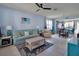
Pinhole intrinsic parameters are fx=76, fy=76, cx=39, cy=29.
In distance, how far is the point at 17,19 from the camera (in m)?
3.73

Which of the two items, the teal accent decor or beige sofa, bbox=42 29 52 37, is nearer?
the teal accent decor

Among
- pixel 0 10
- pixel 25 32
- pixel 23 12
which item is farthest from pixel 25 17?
pixel 0 10

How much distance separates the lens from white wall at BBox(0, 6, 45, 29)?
322 centimetres

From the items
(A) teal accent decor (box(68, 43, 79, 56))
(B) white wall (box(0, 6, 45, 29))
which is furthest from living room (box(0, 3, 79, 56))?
(A) teal accent decor (box(68, 43, 79, 56))

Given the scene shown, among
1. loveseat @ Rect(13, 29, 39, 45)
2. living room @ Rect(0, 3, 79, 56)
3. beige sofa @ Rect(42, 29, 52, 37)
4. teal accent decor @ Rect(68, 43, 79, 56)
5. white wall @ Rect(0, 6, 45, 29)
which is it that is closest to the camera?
teal accent decor @ Rect(68, 43, 79, 56)

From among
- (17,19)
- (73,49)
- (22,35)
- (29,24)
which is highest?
(17,19)

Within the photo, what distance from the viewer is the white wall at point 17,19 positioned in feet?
10.6

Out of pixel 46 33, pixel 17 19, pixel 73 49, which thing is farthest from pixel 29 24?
pixel 73 49

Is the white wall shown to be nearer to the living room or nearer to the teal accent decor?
the living room

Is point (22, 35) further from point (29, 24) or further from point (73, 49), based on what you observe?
point (73, 49)

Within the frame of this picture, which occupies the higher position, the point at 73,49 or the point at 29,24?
→ the point at 29,24

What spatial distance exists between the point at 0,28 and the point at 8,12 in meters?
0.80

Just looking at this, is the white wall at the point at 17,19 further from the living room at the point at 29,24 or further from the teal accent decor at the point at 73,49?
the teal accent decor at the point at 73,49

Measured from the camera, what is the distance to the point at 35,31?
4219mm
